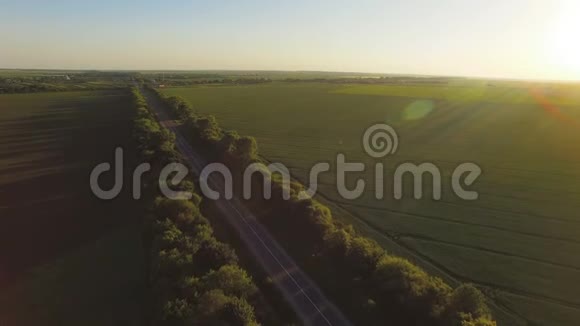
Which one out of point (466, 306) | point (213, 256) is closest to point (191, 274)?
point (213, 256)

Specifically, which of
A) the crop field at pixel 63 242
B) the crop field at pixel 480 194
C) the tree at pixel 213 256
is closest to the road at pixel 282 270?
the tree at pixel 213 256

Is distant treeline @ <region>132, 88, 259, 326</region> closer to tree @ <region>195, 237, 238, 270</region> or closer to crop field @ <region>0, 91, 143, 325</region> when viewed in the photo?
tree @ <region>195, 237, 238, 270</region>

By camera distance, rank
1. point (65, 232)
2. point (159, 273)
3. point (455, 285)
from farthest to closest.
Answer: point (65, 232), point (455, 285), point (159, 273)

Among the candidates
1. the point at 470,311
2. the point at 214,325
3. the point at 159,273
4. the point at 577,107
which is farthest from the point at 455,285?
the point at 577,107

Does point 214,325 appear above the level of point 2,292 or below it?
above

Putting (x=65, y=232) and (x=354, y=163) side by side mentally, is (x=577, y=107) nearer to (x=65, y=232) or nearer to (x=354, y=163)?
(x=354, y=163)

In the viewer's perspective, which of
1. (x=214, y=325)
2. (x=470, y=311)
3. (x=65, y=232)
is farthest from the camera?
(x=65, y=232)

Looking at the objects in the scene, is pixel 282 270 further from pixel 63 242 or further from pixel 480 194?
pixel 480 194
